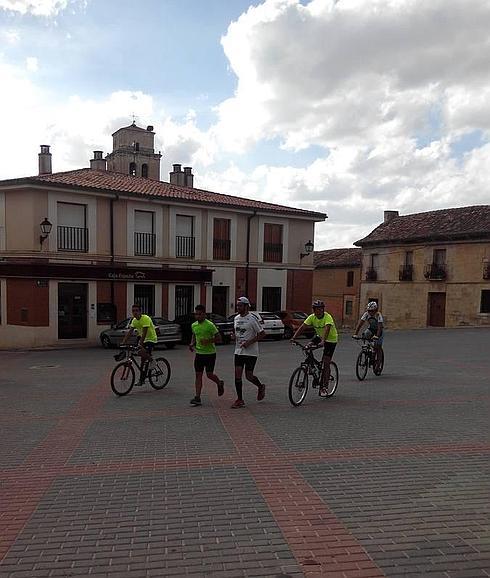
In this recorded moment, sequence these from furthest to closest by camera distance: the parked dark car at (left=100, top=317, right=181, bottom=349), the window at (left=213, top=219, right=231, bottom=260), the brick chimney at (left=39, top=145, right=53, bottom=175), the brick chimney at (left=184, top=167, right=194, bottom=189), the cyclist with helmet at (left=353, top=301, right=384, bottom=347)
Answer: the brick chimney at (left=184, top=167, right=194, bottom=189)
the brick chimney at (left=39, top=145, right=53, bottom=175)
the window at (left=213, top=219, right=231, bottom=260)
the parked dark car at (left=100, top=317, right=181, bottom=349)
the cyclist with helmet at (left=353, top=301, right=384, bottom=347)

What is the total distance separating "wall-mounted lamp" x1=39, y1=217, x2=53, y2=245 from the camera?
66.0 ft

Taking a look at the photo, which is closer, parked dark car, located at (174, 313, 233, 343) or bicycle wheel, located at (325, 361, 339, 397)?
bicycle wheel, located at (325, 361, 339, 397)

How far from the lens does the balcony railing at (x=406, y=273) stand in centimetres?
3972

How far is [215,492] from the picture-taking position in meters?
4.53

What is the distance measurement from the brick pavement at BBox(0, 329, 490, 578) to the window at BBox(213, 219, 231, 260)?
17.0 metres

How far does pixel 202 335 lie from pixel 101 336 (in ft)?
46.9

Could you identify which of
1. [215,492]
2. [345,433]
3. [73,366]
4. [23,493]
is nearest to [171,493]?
[215,492]

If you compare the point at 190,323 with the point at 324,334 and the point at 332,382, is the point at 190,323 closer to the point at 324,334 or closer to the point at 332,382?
the point at 332,382

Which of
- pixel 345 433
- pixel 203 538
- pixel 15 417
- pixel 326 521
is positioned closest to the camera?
pixel 203 538

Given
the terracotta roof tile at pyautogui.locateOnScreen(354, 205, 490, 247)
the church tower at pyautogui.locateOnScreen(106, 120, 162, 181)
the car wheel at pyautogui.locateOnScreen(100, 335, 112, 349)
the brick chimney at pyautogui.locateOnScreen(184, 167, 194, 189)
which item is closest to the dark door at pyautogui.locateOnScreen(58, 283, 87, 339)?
the car wheel at pyautogui.locateOnScreen(100, 335, 112, 349)

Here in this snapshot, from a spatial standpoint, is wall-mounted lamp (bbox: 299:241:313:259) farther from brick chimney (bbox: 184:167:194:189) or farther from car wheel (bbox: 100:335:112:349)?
car wheel (bbox: 100:335:112:349)

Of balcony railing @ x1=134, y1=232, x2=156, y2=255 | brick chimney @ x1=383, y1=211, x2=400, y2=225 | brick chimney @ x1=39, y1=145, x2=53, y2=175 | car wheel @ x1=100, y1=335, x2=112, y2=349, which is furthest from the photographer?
brick chimney @ x1=383, y1=211, x2=400, y2=225

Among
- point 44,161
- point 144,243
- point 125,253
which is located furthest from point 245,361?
point 44,161

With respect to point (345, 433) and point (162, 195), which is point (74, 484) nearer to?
point (345, 433)
